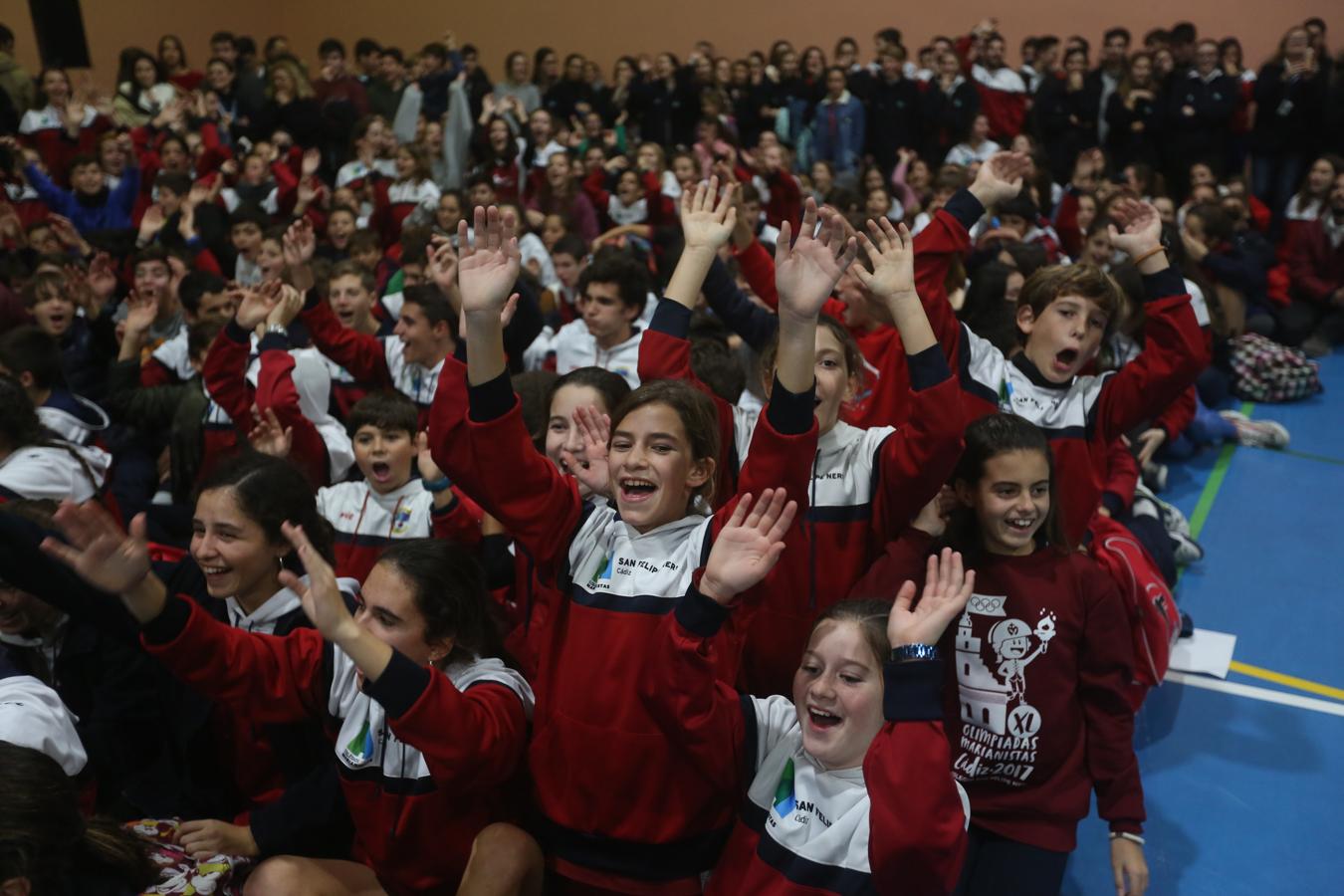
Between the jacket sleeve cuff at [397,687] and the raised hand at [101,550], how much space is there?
0.53 meters

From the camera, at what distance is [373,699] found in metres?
2.01

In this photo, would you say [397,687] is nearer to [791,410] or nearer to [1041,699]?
[791,410]

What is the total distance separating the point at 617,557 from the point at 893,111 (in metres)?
9.22

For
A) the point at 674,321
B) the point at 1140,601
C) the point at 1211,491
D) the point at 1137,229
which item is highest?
the point at 1137,229

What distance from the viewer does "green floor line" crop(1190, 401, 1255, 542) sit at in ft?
16.2

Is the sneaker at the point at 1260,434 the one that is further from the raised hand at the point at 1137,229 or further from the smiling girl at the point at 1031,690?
the smiling girl at the point at 1031,690

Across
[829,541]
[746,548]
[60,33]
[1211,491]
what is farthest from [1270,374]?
[60,33]

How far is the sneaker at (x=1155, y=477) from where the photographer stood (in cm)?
516

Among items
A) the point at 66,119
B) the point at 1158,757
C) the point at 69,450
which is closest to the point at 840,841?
the point at 1158,757

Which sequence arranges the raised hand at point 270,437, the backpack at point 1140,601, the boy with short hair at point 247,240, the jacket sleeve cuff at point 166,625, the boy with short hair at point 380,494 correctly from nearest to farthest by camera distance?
the jacket sleeve cuff at point 166,625 < the backpack at point 1140,601 < the boy with short hair at point 380,494 < the raised hand at point 270,437 < the boy with short hair at point 247,240

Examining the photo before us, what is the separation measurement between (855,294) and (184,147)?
6877 mm

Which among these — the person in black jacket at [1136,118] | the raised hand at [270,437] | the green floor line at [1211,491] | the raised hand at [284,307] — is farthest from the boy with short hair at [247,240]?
the person in black jacket at [1136,118]

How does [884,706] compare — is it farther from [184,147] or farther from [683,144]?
[683,144]

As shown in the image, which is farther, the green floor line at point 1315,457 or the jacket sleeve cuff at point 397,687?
the green floor line at point 1315,457
